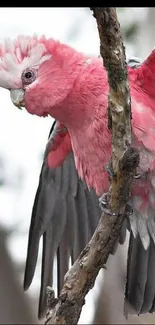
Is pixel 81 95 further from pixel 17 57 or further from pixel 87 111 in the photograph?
pixel 17 57

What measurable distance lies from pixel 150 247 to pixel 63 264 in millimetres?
406

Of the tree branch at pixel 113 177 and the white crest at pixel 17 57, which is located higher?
the white crest at pixel 17 57

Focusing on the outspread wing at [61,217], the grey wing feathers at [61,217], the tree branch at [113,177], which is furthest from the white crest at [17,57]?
the grey wing feathers at [61,217]

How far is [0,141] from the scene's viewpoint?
3574 millimetres

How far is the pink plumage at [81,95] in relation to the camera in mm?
2600

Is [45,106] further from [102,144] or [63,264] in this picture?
[63,264]

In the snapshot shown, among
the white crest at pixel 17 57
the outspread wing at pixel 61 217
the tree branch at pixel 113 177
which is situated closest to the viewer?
the tree branch at pixel 113 177

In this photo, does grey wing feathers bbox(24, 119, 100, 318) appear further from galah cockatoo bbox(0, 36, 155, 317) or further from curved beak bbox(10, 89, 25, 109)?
curved beak bbox(10, 89, 25, 109)

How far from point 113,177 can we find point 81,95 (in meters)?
0.51

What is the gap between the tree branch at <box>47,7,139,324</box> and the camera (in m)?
2.05

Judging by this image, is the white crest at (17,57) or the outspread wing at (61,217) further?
the outspread wing at (61,217)

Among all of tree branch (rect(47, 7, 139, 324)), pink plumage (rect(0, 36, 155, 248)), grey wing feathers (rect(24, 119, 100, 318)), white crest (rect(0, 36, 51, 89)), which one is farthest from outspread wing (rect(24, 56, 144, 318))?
tree branch (rect(47, 7, 139, 324))

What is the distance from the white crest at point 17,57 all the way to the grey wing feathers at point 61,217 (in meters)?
0.80

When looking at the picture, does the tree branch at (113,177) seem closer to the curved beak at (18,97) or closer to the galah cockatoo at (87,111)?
the galah cockatoo at (87,111)
